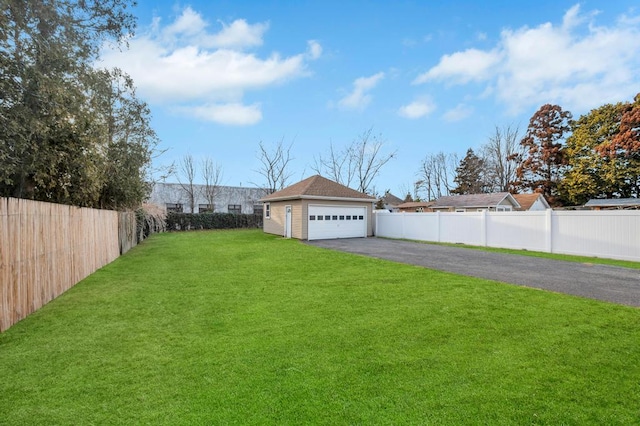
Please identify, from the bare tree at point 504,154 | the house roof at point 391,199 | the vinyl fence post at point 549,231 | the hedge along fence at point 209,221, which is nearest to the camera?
the vinyl fence post at point 549,231

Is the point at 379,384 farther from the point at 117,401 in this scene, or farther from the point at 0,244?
the point at 0,244

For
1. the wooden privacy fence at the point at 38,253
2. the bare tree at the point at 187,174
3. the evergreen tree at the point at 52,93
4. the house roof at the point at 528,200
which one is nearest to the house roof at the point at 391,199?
the house roof at the point at 528,200

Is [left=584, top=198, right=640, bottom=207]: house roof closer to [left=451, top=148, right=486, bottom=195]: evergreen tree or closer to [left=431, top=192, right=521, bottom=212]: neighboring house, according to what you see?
[left=431, top=192, right=521, bottom=212]: neighboring house

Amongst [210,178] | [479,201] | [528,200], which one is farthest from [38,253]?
[528,200]

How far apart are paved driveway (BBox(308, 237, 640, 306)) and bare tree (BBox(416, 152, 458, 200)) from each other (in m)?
38.3

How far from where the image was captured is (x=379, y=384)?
2998mm

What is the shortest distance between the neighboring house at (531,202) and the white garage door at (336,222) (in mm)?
17473

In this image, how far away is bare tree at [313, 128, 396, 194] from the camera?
35.8 meters

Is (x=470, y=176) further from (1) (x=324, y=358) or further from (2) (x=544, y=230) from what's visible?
(1) (x=324, y=358)

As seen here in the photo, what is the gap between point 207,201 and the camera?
117 ft

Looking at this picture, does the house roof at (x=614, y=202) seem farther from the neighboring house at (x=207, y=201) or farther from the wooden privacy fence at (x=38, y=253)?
the wooden privacy fence at (x=38, y=253)

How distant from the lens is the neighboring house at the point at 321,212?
1844 cm

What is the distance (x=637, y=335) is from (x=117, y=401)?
5910 mm

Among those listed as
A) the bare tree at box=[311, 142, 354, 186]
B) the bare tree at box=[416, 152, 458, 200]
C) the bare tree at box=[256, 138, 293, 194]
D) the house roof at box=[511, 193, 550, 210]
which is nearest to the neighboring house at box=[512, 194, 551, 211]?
the house roof at box=[511, 193, 550, 210]
